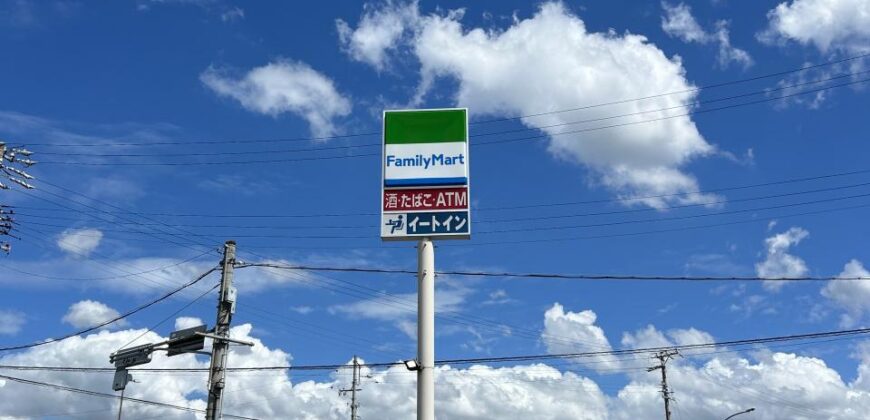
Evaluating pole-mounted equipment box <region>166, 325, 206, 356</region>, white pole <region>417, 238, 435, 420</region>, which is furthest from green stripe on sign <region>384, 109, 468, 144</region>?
pole-mounted equipment box <region>166, 325, 206, 356</region>

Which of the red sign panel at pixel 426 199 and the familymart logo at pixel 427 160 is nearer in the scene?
the red sign panel at pixel 426 199

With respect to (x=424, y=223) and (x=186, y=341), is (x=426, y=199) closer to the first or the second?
(x=424, y=223)

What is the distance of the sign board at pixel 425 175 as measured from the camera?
1661 cm

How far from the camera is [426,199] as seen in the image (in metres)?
16.8

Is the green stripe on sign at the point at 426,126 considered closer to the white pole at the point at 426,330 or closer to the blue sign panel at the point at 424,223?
the blue sign panel at the point at 424,223

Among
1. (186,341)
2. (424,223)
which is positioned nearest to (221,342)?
(186,341)

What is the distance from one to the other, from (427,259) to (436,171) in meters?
1.81

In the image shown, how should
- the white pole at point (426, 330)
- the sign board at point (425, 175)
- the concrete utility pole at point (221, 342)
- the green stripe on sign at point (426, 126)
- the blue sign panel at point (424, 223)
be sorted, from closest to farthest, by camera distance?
the white pole at point (426, 330) → the blue sign panel at point (424, 223) → the sign board at point (425, 175) → the green stripe on sign at point (426, 126) → the concrete utility pole at point (221, 342)

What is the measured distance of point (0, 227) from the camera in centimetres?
3362

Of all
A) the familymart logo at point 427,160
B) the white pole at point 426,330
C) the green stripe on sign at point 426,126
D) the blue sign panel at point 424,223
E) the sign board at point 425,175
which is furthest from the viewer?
the green stripe on sign at point 426,126

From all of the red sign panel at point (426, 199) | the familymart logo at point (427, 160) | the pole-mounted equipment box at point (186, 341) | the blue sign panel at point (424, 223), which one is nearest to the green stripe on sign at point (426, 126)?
the familymart logo at point (427, 160)

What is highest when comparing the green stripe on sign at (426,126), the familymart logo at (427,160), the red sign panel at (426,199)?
the green stripe on sign at (426,126)

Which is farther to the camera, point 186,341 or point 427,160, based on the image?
point 186,341

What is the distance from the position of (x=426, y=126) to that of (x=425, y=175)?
1.08m
